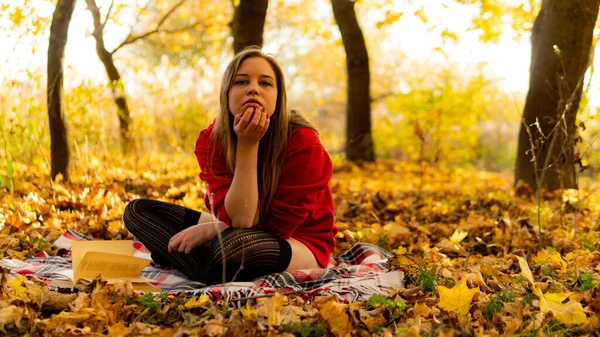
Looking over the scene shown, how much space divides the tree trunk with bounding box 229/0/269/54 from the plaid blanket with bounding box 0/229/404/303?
2.51 metres

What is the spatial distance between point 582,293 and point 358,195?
3092 mm

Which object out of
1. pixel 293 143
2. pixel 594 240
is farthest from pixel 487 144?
pixel 293 143

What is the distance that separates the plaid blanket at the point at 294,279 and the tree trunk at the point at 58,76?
1.51 meters

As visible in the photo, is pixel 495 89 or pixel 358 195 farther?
pixel 495 89

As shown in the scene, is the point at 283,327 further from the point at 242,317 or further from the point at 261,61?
the point at 261,61

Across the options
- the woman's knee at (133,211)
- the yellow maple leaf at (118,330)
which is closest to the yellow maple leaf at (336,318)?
the yellow maple leaf at (118,330)

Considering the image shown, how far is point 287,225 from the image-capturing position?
257 centimetres

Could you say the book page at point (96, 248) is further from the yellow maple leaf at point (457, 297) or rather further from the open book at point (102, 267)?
the yellow maple leaf at point (457, 297)

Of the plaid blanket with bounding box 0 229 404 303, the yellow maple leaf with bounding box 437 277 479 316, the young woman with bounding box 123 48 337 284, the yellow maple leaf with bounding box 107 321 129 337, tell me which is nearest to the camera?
the yellow maple leaf with bounding box 107 321 129 337

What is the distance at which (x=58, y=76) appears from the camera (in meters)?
4.35

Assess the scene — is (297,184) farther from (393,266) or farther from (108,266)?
(108,266)

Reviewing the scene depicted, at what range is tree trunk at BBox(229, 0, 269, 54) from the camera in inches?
194

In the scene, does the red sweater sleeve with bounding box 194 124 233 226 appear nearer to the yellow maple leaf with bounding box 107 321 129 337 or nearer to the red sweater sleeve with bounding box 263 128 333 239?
the red sweater sleeve with bounding box 263 128 333 239

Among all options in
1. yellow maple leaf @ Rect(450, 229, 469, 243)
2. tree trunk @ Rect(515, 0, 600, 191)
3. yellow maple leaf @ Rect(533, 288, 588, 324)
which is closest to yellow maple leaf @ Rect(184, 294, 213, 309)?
yellow maple leaf @ Rect(533, 288, 588, 324)
